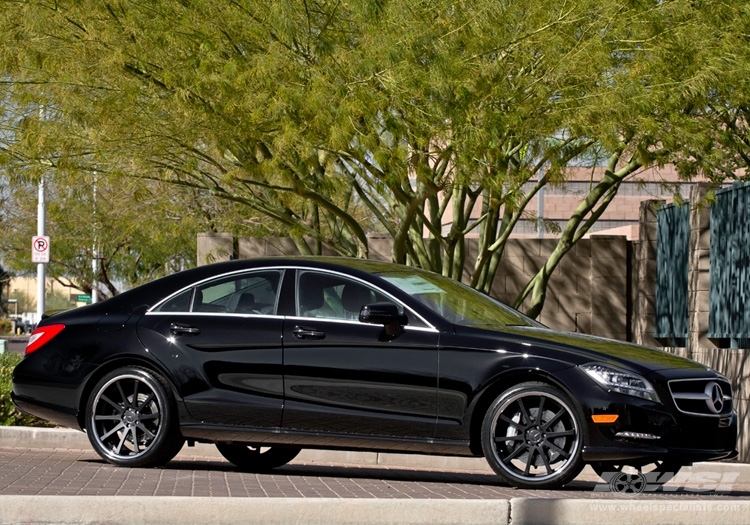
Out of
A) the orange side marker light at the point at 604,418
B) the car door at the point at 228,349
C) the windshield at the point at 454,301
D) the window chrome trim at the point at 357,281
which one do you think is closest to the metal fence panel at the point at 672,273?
the windshield at the point at 454,301

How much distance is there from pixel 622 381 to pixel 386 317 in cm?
167

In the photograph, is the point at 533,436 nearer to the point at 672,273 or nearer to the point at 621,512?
the point at 621,512

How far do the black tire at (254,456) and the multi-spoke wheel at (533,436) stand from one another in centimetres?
223

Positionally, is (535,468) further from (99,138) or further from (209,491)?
(99,138)

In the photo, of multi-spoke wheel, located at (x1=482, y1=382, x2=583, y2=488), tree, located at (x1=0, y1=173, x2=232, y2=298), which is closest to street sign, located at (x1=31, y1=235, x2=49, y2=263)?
tree, located at (x1=0, y1=173, x2=232, y2=298)

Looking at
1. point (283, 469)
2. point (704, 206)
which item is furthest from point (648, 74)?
point (283, 469)

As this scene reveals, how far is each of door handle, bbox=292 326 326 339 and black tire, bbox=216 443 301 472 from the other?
1.41 m

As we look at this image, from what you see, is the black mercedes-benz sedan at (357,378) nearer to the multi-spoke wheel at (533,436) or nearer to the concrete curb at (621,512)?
the multi-spoke wheel at (533,436)

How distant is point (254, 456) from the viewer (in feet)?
33.8

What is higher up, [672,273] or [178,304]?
[672,273]

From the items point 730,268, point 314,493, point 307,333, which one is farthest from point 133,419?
point 730,268

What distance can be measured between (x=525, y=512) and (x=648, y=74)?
9113mm

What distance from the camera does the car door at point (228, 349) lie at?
9156mm

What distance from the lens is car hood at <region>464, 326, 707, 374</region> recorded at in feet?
27.7
